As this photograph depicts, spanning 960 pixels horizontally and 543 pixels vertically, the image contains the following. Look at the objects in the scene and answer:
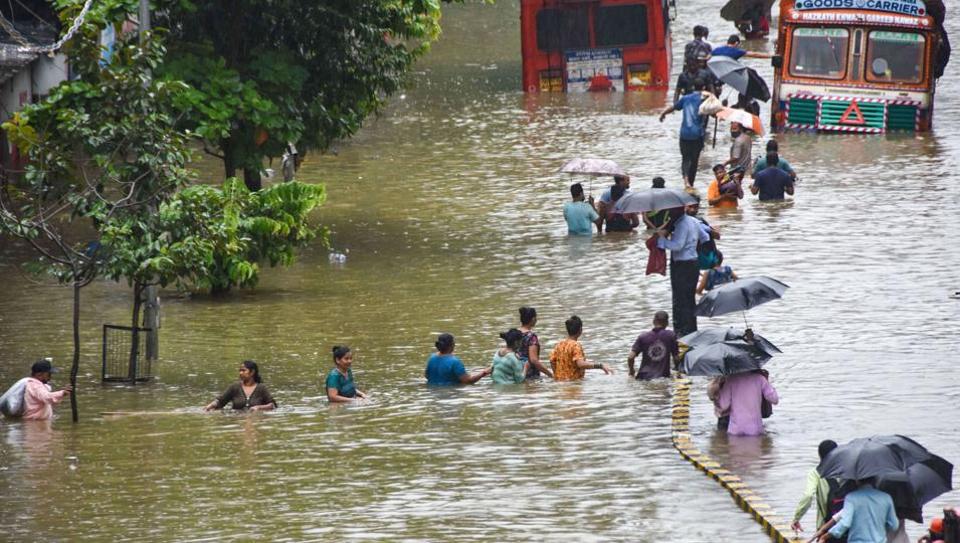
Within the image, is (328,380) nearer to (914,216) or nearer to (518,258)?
(518,258)

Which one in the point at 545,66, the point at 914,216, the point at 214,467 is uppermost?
the point at 545,66

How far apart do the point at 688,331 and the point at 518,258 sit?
5.80m

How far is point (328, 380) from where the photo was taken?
18922mm

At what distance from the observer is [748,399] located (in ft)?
54.5

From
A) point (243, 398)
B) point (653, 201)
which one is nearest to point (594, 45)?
point (653, 201)

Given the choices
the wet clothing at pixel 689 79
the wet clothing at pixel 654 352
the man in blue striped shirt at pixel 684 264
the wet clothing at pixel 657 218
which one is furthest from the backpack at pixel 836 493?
the wet clothing at pixel 689 79

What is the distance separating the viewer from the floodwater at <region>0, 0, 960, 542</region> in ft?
48.8

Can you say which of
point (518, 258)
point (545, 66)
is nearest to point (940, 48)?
point (545, 66)

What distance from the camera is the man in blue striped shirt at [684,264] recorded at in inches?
822

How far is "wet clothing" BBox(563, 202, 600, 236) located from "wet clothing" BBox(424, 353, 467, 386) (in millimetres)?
8653

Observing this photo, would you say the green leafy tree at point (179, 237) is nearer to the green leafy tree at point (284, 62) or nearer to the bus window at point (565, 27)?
the green leafy tree at point (284, 62)

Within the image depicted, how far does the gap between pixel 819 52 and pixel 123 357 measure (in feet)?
60.5

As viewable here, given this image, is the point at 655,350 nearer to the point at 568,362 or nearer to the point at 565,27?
the point at 568,362

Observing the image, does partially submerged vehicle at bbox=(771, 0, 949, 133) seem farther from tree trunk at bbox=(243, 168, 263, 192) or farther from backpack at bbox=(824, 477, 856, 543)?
backpack at bbox=(824, 477, 856, 543)
